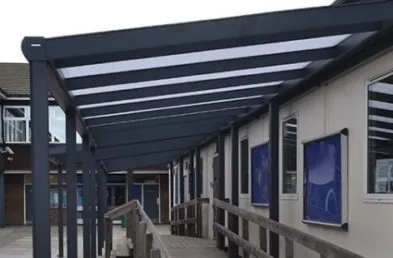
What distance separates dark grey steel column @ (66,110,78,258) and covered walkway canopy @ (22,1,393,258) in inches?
0.6

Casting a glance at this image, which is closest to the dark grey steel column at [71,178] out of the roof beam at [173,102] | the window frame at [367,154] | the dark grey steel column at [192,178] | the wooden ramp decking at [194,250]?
the roof beam at [173,102]

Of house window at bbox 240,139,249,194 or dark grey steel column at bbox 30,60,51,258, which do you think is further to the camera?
house window at bbox 240,139,249,194

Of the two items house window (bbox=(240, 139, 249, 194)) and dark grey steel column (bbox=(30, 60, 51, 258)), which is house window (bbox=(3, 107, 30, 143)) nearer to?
house window (bbox=(240, 139, 249, 194))

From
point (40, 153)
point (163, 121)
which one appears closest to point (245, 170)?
point (163, 121)

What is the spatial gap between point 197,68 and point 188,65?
0.31 ft

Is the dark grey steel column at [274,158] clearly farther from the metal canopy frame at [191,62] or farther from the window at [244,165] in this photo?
the window at [244,165]

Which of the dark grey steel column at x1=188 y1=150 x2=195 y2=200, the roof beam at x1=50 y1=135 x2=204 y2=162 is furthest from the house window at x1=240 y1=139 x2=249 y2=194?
the dark grey steel column at x1=188 y1=150 x2=195 y2=200

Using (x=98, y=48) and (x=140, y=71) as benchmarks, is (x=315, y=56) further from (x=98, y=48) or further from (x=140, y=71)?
(x=98, y=48)

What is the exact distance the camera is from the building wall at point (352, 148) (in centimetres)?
504

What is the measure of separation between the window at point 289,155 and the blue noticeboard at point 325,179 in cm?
66

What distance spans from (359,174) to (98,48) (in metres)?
2.69

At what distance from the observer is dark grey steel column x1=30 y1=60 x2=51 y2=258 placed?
13.2 feet

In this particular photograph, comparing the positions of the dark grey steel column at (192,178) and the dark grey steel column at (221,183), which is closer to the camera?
the dark grey steel column at (221,183)

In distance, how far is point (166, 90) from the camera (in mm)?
6477
